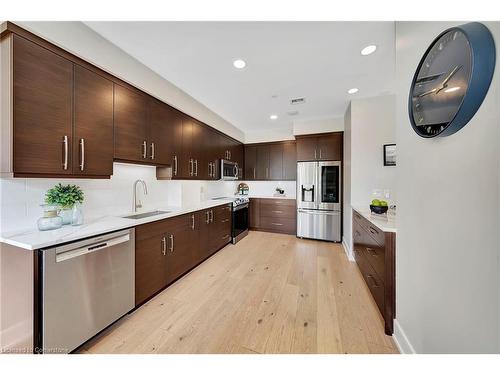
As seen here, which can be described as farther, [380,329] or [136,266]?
[136,266]

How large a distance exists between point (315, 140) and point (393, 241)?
290 centimetres

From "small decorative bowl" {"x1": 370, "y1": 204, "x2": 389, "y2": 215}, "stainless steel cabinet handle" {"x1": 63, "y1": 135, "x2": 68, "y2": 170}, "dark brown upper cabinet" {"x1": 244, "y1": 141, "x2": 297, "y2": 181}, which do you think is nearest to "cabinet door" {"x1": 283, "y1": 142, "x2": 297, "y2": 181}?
"dark brown upper cabinet" {"x1": 244, "y1": 141, "x2": 297, "y2": 181}

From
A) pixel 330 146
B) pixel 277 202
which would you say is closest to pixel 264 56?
pixel 330 146

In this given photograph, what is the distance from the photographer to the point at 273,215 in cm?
457

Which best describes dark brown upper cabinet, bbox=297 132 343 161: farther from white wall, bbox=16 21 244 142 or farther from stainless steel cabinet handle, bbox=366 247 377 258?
white wall, bbox=16 21 244 142

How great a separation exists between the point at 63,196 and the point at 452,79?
8.55 feet

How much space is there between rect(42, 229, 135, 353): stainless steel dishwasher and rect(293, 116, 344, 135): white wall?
3726 mm

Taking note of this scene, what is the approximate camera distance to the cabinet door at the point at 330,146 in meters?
3.83

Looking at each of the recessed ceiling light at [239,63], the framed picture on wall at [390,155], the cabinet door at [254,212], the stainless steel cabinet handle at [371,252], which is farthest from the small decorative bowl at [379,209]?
the cabinet door at [254,212]

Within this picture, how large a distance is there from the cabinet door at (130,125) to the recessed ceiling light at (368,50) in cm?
241

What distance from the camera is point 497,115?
688mm

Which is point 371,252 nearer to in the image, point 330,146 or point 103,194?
point 330,146
